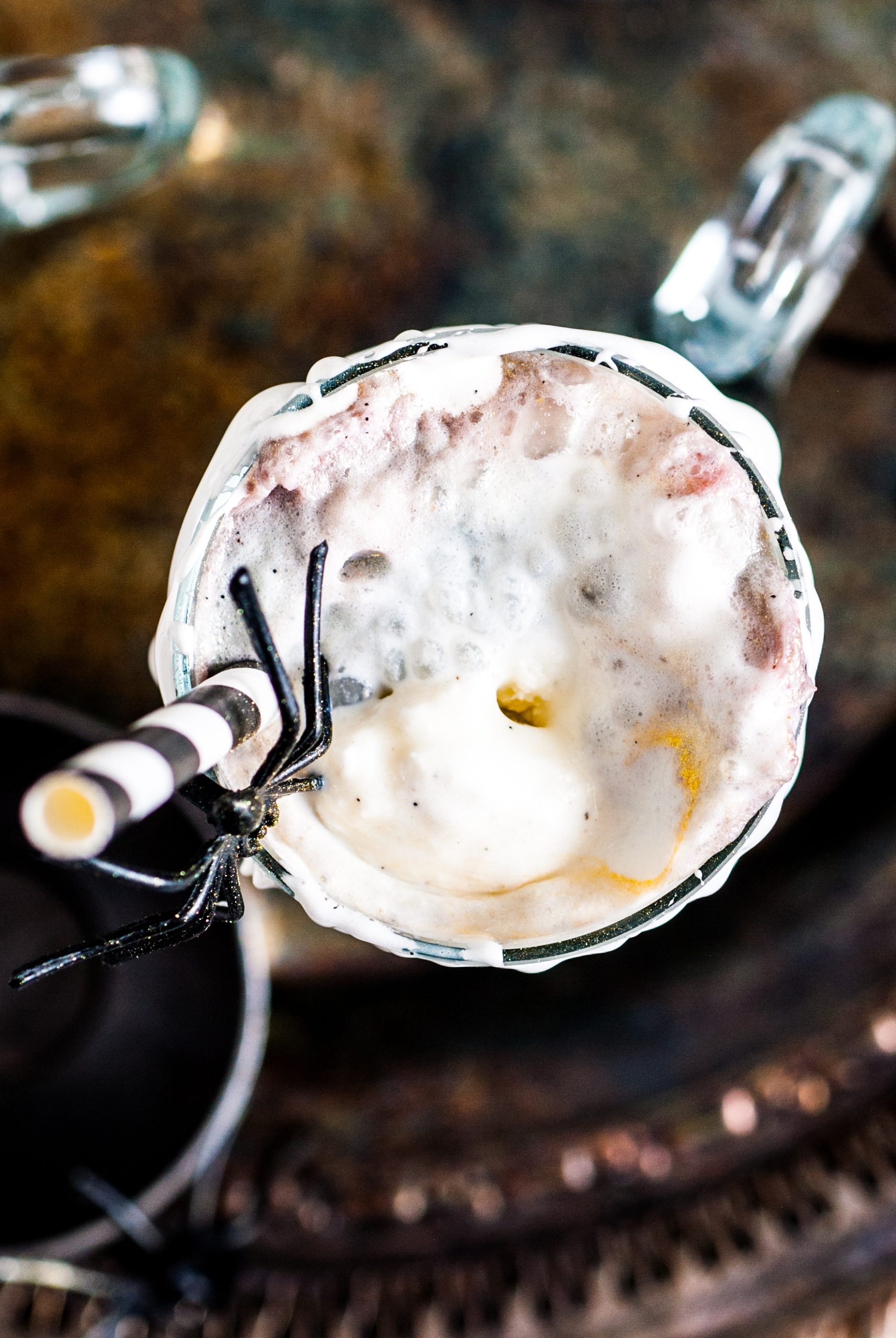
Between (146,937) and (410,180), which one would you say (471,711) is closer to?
(146,937)

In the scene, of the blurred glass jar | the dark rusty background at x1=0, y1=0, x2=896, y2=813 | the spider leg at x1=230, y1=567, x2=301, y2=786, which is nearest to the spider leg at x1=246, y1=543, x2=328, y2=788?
the spider leg at x1=230, y1=567, x2=301, y2=786

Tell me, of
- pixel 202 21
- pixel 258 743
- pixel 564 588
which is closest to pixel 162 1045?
pixel 258 743

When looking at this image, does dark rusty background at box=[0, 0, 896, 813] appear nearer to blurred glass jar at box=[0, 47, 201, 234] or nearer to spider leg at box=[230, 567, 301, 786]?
blurred glass jar at box=[0, 47, 201, 234]

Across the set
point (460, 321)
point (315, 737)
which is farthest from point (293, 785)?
point (460, 321)

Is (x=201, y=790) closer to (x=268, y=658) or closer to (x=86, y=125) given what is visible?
(x=268, y=658)

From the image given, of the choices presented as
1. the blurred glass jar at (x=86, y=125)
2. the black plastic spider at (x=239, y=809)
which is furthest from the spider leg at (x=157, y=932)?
the blurred glass jar at (x=86, y=125)

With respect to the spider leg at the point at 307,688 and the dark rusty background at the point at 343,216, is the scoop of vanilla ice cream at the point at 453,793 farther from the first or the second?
the dark rusty background at the point at 343,216

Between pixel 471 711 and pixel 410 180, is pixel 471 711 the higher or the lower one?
the lower one

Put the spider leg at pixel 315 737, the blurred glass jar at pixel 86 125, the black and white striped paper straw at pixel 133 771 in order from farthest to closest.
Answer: the blurred glass jar at pixel 86 125 < the spider leg at pixel 315 737 < the black and white striped paper straw at pixel 133 771
